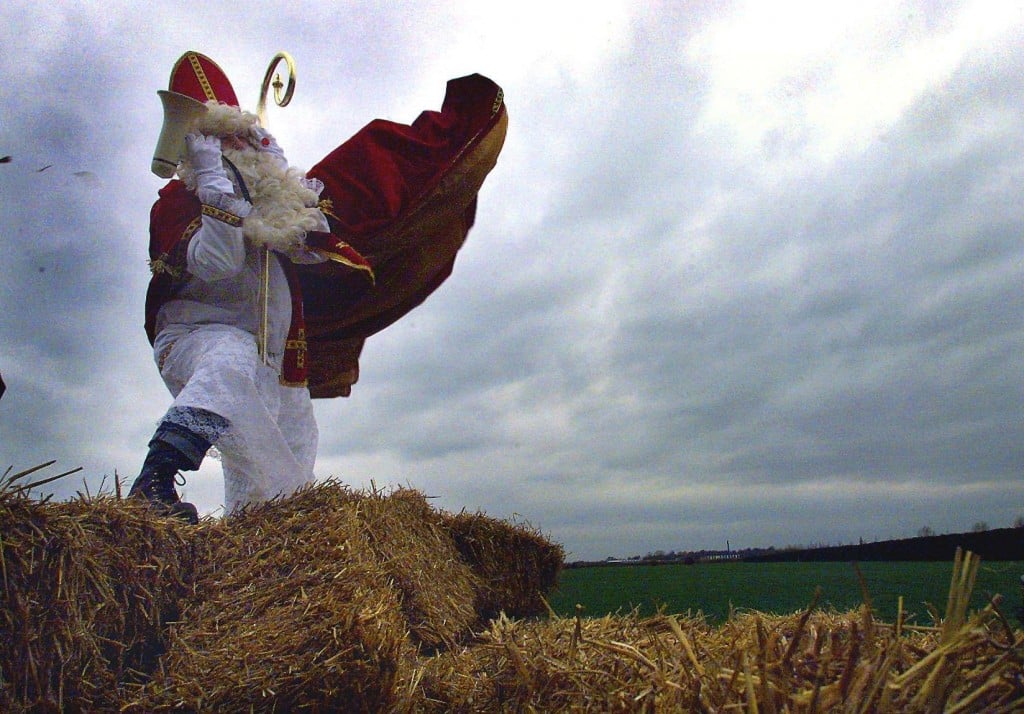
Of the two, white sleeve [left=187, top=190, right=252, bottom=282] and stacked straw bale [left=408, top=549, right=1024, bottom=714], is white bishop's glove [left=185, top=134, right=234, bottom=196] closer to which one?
white sleeve [left=187, top=190, right=252, bottom=282]

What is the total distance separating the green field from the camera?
8.83 feet

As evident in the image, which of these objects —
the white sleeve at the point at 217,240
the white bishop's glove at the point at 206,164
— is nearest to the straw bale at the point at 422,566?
the white sleeve at the point at 217,240

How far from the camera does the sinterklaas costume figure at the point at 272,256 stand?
3.05m

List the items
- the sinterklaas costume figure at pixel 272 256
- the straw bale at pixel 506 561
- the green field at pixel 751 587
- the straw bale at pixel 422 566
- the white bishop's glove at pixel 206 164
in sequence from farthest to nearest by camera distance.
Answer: the straw bale at pixel 506 561, the white bishop's glove at pixel 206 164, the sinterklaas costume figure at pixel 272 256, the green field at pixel 751 587, the straw bale at pixel 422 566

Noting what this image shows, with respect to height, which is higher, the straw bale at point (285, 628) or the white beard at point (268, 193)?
the white beard at point (268, 193)

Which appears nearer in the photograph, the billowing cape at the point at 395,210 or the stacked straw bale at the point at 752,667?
the stacked straw bale at the point at 752,667

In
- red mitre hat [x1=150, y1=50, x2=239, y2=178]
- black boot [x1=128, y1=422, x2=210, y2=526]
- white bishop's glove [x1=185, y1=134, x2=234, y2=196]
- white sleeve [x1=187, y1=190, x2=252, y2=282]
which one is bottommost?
black boot [x1=128, y1=422, x2=210, y2=526]

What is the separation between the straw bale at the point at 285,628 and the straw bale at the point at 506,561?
114 centimetres

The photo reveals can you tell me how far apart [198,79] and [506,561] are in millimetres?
2435

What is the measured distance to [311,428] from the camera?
363 cm

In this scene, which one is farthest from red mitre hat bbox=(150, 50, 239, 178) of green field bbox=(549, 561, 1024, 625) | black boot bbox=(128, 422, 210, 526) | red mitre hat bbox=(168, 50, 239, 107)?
green field bbox=(549, 561, 1024, 625)

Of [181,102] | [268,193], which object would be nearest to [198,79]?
[181,102]

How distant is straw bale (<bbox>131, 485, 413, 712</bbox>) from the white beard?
4.60 feet

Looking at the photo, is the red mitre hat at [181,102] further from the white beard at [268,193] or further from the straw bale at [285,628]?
the straw bale at [285,628]
